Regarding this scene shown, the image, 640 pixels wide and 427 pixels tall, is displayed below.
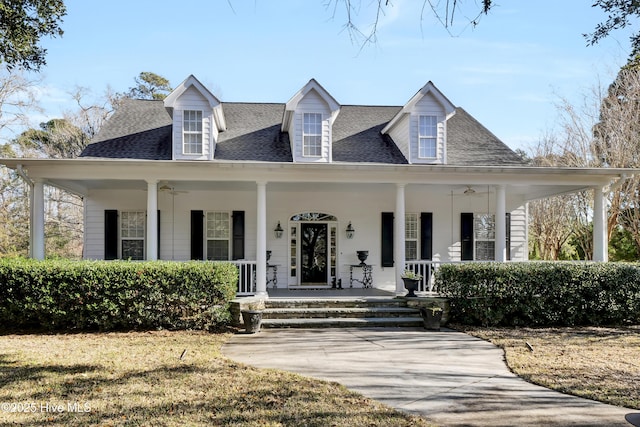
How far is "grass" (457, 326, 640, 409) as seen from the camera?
18.7 feet

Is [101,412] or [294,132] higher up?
[294,132]

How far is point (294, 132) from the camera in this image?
1212 centimetres

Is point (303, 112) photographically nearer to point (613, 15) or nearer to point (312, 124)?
point (312, 124)

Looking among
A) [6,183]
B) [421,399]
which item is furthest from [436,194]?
[6,183]

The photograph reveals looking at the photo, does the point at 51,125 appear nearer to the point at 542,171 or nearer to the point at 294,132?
the point at 294,132

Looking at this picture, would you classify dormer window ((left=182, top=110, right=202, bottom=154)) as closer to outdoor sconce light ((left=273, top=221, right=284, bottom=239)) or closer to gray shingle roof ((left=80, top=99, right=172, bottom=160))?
gray shingle roof ((left=80, top=99, right=172, bottom=160))

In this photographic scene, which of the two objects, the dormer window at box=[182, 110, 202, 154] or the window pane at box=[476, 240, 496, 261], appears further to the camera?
the window pane at box=[476, 240, 496, 261]

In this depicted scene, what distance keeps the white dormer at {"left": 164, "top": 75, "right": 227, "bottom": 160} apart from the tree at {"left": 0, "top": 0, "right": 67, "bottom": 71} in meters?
3.59

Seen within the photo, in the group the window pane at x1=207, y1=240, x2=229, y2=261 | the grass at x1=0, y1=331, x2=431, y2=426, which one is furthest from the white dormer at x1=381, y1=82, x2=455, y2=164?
the grass at x1=0, y1=331, x2=431, y2=426

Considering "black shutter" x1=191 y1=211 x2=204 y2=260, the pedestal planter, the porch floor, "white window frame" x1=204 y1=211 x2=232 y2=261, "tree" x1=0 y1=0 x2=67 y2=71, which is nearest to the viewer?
"tree" x1=0 y1=0 x2=67 y2=71

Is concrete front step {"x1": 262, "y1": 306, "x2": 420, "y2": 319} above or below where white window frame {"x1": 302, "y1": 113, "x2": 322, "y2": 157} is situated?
below

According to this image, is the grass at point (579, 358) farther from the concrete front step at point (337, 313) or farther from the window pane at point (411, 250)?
the window pane at point (411, 250)

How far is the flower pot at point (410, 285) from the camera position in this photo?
35.1 ft

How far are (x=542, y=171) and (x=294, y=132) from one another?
250 inches
